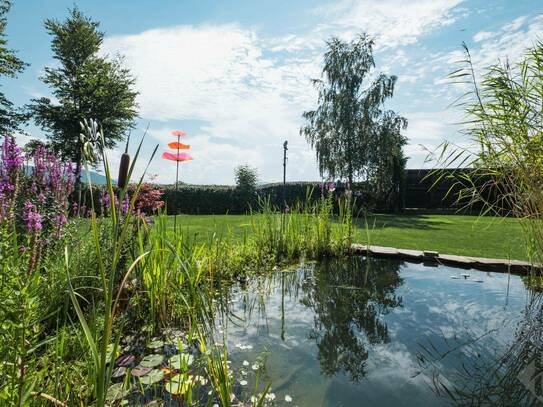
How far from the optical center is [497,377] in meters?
1.82

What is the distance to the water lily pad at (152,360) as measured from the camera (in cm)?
180

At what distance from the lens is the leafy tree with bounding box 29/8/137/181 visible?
55.2 ft

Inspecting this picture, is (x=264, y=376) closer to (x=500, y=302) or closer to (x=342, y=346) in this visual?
(x=342, y=346)

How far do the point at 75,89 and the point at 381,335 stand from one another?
19.7m

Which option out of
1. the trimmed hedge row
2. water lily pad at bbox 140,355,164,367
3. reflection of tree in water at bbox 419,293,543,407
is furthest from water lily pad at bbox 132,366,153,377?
the trimmed hedge row

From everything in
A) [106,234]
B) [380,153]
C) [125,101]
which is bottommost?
[106,234]

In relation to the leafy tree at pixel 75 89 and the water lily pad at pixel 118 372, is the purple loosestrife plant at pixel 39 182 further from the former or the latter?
the leafy tree at pixel 75 89

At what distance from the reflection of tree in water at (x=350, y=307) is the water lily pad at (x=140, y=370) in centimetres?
100

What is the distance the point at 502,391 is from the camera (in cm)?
170

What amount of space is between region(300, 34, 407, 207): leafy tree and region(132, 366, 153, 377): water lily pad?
14469mm

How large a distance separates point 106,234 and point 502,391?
9.50 feet

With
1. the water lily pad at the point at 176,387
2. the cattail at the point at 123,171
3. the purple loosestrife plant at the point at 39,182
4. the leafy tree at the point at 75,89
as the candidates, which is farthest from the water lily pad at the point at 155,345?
the leafy tree at the point at 75,89

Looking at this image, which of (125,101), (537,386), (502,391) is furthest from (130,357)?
(125,101)

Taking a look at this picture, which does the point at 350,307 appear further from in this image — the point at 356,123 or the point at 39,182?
the point at 356,123
